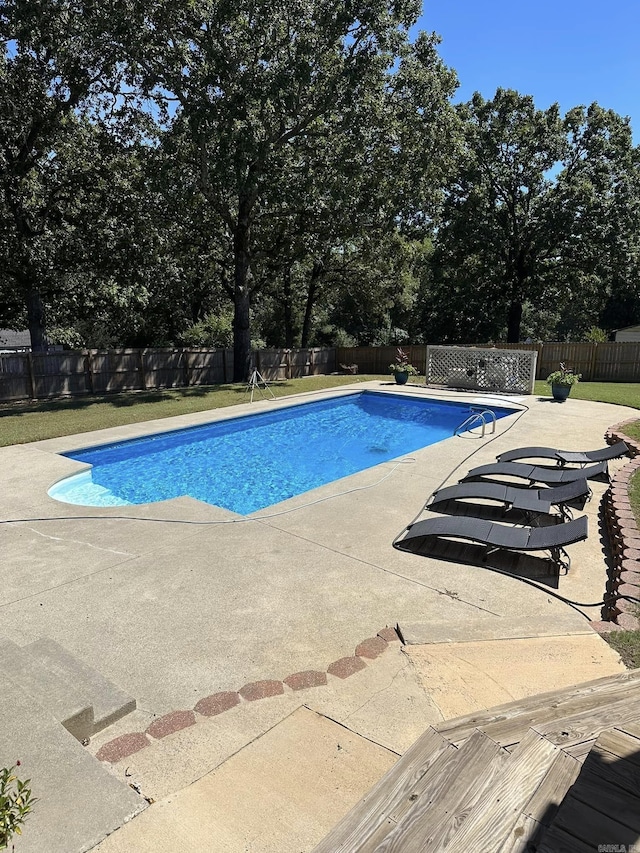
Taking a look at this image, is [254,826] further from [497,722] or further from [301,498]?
[301,498]

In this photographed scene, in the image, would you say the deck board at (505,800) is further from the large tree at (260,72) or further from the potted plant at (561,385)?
the large tree at (260,72)

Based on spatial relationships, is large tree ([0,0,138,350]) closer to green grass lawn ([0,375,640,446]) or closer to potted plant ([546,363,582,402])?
green grass lawn ([0,375,640,446])

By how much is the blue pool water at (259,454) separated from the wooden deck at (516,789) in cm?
637

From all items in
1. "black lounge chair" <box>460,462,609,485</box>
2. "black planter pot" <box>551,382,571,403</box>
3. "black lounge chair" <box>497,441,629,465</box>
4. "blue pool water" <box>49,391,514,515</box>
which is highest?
"black planter pot" <box>551,382,571,403</box>

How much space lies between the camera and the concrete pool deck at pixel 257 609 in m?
2.94

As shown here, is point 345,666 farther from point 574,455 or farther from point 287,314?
point 287,314

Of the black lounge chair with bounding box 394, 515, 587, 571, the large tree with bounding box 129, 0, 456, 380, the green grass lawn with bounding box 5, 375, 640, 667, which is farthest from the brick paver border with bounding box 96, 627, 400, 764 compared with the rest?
the large tree with bounding box 129, 0, 456, 380

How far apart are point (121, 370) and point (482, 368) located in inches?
501

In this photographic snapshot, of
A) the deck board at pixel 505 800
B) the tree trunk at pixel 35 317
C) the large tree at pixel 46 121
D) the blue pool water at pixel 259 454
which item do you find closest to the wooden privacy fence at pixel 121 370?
the tree trunk at pixel 35 317

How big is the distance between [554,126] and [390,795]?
30273 millimetres

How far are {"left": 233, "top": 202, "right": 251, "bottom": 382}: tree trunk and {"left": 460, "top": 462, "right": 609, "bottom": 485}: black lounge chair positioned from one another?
14.4m

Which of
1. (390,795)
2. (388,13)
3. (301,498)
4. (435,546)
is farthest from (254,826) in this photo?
(388,13)

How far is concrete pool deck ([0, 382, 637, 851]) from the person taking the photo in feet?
9.65

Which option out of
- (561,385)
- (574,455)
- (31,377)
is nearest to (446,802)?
(574,455)
